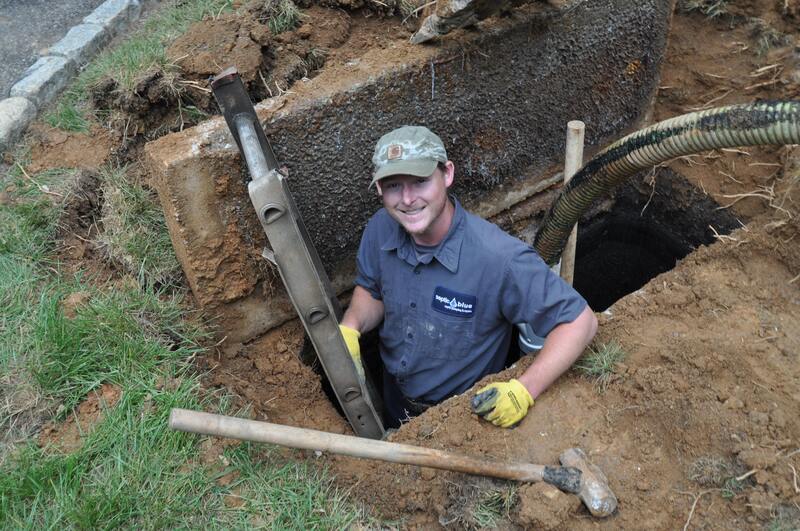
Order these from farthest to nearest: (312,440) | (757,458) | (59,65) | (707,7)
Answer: (707,7) → (59,65) → (757,458) → (312,440)

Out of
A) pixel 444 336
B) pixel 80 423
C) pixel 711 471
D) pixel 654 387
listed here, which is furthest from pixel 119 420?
pixel 711 471

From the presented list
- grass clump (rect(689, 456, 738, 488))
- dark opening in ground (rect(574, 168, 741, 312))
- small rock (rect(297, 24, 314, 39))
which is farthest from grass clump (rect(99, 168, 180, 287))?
dark opening in ground (rect(574, 168, 741, 312))

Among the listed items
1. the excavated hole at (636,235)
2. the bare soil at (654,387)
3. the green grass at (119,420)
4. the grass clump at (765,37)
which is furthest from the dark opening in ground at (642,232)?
the green grass at (119,420)

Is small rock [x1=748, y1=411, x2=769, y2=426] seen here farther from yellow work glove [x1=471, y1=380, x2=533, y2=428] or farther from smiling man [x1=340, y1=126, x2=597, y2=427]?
yellow work glove [x1=471, y1=380, x2=533, y2=428]

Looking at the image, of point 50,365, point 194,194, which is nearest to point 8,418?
point 50,365

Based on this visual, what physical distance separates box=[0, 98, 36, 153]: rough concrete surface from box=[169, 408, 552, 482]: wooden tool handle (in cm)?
245

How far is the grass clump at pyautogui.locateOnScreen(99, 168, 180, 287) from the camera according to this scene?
3.10m

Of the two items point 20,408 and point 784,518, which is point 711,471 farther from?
point 20,408

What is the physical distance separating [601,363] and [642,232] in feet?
7.34

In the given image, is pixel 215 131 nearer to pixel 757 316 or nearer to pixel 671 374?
pixel 671 374

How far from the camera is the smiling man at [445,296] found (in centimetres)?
259

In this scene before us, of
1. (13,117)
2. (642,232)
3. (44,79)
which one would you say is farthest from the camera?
(642,232)

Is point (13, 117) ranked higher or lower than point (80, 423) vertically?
higher

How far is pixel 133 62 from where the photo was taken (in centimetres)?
347
